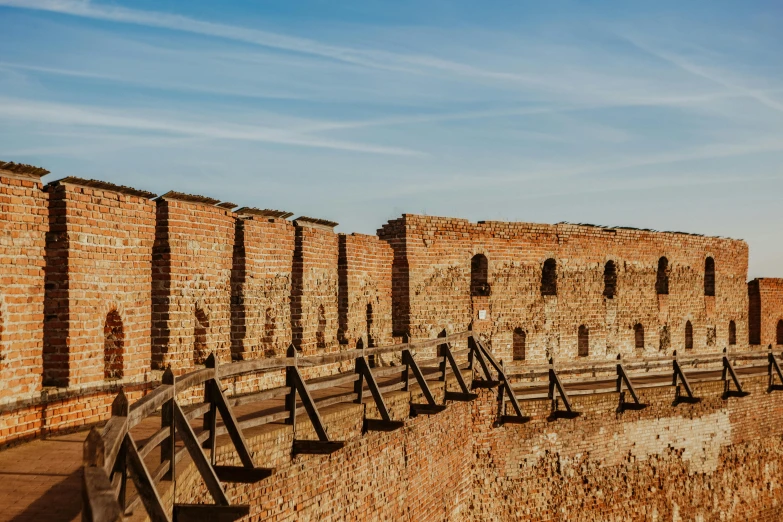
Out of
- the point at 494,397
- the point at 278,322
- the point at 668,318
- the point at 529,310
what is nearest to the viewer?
the point at 278,322

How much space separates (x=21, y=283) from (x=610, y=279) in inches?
585

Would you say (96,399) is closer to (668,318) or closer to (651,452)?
(651,452)

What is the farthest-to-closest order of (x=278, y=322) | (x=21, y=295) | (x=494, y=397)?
(x=494, y=397) < (x=278, y=322) < (x=21, y=295)

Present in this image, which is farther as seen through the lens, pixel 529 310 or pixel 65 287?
pixel 529 310

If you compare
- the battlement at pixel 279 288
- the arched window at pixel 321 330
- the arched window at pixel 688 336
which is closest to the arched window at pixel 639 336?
the battlement at pixel 279 288

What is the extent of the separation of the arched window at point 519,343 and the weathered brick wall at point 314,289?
5.87 metres

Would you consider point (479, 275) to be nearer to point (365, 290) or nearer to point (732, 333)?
A: point (365, 290)

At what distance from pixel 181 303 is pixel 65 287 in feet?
5.91

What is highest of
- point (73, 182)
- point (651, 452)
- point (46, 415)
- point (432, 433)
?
point (73, 182)

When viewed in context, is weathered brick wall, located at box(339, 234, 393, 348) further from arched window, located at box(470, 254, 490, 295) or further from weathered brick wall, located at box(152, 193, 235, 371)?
weathered brick wall, located at box(152, 193, 235, 371)

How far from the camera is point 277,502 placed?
7.77m

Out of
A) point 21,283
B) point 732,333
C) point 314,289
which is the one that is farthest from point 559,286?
point 21,283

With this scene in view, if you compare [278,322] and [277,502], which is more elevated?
[278,322]

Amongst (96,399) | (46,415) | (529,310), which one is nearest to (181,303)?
(96,399)
